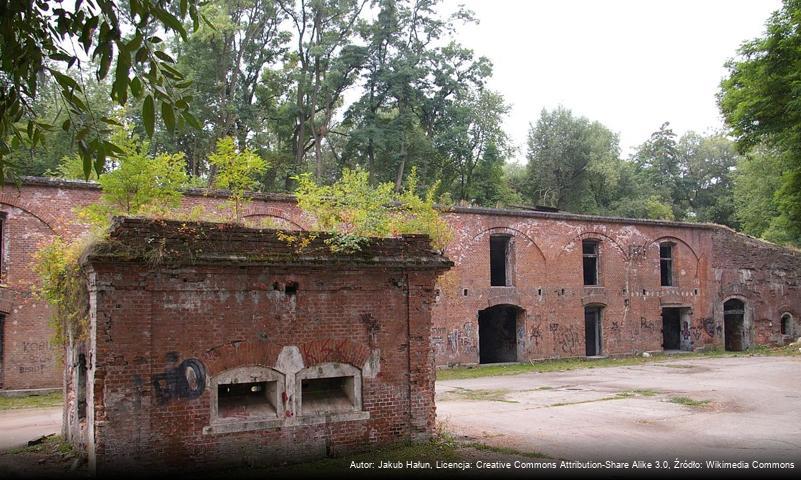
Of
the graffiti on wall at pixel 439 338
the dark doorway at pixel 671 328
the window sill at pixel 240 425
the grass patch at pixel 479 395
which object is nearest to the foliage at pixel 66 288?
the window sill at pixel 240 425

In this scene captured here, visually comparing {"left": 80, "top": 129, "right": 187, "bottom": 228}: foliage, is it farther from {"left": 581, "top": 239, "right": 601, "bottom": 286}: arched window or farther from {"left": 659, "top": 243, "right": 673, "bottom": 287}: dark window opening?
{"left": 659, "top": 243, "right": 673, "bottom": 287}: dark window opening

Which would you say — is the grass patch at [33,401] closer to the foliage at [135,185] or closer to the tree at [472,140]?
the foliage at [135,185]

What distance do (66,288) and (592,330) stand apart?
22093 mm

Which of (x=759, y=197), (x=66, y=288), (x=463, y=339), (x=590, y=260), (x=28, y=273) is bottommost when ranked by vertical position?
(x=463, y=339)

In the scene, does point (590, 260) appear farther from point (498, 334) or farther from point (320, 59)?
point (320, 59)

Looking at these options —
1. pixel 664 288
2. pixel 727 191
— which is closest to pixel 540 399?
pixel 664 288

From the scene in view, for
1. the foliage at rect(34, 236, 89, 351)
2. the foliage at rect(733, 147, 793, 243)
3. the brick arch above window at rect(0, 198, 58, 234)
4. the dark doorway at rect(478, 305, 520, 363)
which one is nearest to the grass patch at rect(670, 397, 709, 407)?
the dark doorway at rect(478, 305, 520, 363)

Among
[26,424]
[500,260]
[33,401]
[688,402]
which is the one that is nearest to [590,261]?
[500,260]

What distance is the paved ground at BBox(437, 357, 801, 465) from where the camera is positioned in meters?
9.90

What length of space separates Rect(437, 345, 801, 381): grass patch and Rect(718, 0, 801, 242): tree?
824 centimetres

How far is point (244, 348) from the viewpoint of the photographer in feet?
28.5

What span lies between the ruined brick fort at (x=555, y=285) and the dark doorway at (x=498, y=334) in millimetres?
47

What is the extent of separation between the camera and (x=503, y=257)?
2592 cm

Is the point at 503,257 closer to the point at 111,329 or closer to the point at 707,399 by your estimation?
the point at 707,399
